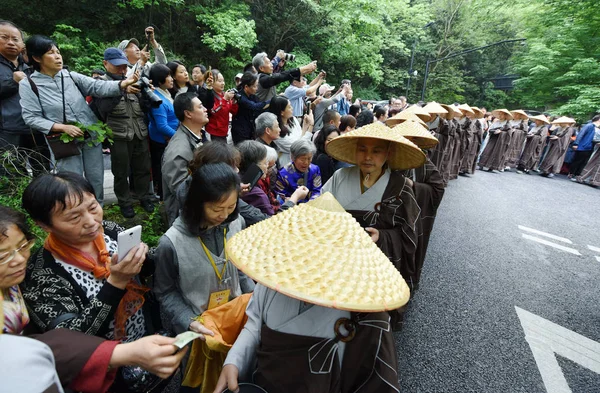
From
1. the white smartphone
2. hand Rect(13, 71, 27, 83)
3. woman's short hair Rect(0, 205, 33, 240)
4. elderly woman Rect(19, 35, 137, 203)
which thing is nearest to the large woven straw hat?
the white smartphone

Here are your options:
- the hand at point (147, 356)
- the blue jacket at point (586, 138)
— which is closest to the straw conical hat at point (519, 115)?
the blue jacket at point (586, 138)

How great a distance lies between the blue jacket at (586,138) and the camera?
30.5 feet

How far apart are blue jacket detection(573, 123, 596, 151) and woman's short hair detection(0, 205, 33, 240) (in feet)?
44.3

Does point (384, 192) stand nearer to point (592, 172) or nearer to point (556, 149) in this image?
point (592, 172)

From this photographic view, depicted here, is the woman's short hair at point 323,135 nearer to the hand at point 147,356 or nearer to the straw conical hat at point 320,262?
the straw conical hat at point 320,262

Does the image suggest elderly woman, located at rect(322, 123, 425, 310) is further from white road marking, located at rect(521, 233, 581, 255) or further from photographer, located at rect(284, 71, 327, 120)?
white road marking, located at rect(521, 233, 581, 255)

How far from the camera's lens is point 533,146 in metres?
10.5

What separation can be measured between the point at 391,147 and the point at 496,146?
10.6m

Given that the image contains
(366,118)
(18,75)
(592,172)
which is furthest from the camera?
(592,172)

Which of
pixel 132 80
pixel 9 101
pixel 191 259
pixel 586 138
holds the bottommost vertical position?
pixel 586 138

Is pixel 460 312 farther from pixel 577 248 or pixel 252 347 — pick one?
pixel 577 248

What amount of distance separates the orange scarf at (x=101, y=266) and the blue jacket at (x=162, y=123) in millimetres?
2306

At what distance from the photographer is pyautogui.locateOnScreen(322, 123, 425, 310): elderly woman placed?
2.02 metres

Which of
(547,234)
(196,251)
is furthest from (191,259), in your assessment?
(547,234)
